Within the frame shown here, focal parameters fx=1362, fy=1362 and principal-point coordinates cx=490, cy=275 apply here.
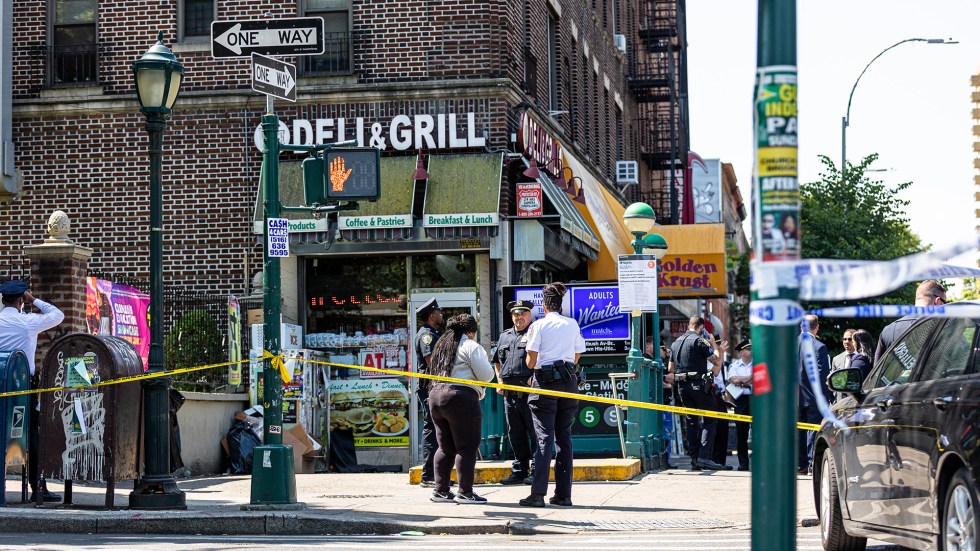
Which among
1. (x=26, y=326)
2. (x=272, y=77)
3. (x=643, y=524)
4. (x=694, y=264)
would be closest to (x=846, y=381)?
(x=643, y=524)

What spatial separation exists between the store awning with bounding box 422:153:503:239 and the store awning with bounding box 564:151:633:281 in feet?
11.6

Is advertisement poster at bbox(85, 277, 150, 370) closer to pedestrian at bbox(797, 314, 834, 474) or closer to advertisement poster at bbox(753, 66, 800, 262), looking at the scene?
pedestrian at bbox(797, 314, 834, 474)

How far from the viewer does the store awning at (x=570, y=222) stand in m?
19.4

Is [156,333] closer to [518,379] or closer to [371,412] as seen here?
[518,379]

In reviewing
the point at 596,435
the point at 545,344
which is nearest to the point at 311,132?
the point at 596,435

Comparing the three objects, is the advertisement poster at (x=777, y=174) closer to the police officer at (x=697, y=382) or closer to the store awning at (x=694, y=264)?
the police officer at (x=697, y=382)

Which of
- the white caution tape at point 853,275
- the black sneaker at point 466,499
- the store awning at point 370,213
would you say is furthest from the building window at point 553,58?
the white caution tape at point 853,275

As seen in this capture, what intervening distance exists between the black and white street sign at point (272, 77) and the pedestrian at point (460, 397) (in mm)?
2524

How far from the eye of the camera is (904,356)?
25.3ft

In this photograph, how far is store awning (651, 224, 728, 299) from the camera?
26.0m

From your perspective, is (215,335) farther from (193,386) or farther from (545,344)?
(545,344)

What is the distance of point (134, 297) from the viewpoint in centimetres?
1680

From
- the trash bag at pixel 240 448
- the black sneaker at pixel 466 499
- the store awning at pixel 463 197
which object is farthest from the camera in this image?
the store awning at pixel 463 197

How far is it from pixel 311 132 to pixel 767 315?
632 inches
